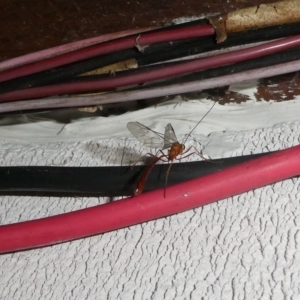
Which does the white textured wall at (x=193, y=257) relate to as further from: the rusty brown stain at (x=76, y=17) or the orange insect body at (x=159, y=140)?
the rusty brown stain at (x=76, y=17)

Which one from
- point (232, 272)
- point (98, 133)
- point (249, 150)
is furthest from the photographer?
point (98, 133)

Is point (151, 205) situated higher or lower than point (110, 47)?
lower

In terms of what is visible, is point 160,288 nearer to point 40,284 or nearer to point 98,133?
point 40,284

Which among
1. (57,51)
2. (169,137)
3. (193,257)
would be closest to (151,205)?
(193,257)

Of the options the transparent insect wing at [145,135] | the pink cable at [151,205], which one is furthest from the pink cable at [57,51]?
the pink cable at [151,205]

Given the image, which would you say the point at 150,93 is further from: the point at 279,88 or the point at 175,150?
the point at 279,88

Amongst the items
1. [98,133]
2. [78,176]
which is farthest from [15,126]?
[78,176]

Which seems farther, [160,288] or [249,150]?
[249,150]
